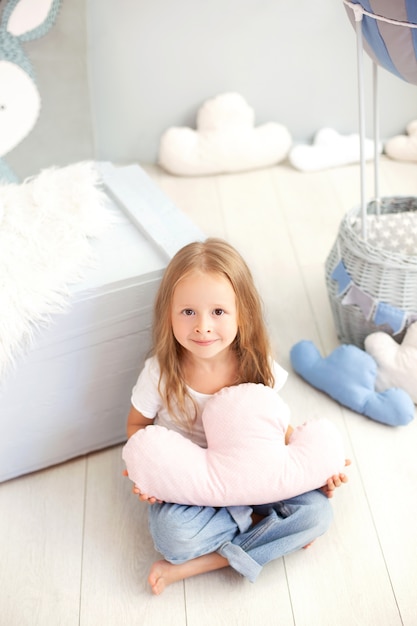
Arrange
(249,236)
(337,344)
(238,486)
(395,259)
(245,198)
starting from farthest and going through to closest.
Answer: (245,198), (249,236), (337,344), (395,259), (238,486)

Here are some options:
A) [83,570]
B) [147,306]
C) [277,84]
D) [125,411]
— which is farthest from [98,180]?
[277,84]

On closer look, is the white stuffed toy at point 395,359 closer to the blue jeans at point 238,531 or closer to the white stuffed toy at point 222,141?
the blue jeans at point 238,531

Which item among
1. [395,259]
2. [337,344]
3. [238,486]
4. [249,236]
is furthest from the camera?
[249,236]

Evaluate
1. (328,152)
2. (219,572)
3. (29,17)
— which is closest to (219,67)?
→ (328,152)

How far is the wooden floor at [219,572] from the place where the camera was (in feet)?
3.96

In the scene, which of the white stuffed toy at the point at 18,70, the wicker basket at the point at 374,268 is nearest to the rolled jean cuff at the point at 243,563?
the wicker basket at the point at 374,268

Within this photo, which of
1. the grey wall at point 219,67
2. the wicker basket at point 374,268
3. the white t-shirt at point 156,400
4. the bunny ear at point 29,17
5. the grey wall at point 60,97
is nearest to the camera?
the white t-shirt at point 156,400

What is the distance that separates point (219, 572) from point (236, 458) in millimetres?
196

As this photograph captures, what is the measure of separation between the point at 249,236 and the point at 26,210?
2.76ft

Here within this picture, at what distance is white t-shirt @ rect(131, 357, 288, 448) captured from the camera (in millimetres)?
1350

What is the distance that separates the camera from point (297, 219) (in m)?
2.23

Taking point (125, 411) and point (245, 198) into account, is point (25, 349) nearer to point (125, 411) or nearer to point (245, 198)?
point (125, 411)

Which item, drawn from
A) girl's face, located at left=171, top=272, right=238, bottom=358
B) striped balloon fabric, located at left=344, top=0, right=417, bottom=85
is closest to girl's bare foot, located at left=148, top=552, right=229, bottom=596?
girl's face, located at left=171, top=272, right=238, bottom=358

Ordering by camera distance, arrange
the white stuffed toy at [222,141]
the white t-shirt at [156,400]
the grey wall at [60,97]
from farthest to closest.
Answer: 1. the white stuffed toy at [222,141]
2. the grey wall at [60,97]
3. the white t-shirt at [156,400]
